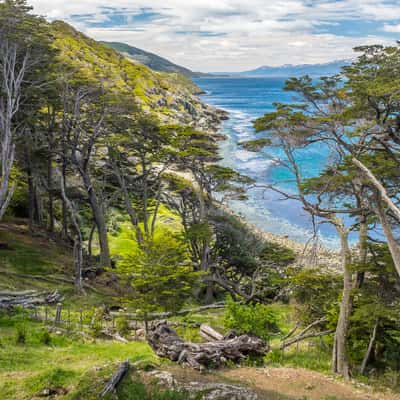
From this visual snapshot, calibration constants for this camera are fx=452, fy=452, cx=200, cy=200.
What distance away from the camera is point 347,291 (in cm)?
1239

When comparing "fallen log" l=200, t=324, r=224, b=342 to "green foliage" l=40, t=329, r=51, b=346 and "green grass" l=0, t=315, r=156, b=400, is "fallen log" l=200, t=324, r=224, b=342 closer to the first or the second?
"green grass" l=0, t=315, r=156, b=400

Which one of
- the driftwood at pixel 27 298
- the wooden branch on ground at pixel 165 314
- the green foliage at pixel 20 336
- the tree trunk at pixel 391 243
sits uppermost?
the tree trunk at pixel 391 243

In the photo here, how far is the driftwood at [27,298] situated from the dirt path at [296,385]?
789 cm

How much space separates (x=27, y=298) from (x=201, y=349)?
26.8 ft

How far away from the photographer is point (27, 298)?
15.3 m

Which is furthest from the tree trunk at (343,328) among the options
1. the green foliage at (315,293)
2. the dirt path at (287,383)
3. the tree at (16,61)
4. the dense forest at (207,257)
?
the tree at (16,61)

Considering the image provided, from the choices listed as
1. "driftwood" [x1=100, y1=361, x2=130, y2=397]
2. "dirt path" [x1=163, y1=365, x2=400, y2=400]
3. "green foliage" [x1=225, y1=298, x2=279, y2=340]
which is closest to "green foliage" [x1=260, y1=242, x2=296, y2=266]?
"green foliage" [x1=225, y1=298, x2=279, y2=340]

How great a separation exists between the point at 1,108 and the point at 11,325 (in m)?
9.16

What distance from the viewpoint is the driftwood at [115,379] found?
7.16 metres

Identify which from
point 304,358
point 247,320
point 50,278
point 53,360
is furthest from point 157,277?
point 50,278

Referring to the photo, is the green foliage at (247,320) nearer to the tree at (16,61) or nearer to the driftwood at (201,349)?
the driftwood at (201,349)

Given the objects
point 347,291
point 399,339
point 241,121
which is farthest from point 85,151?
point 241,121

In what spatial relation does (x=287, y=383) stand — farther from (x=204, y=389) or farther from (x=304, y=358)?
(x=304, y=358)

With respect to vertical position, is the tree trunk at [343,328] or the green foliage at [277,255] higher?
the tree trunk at [343,328]
